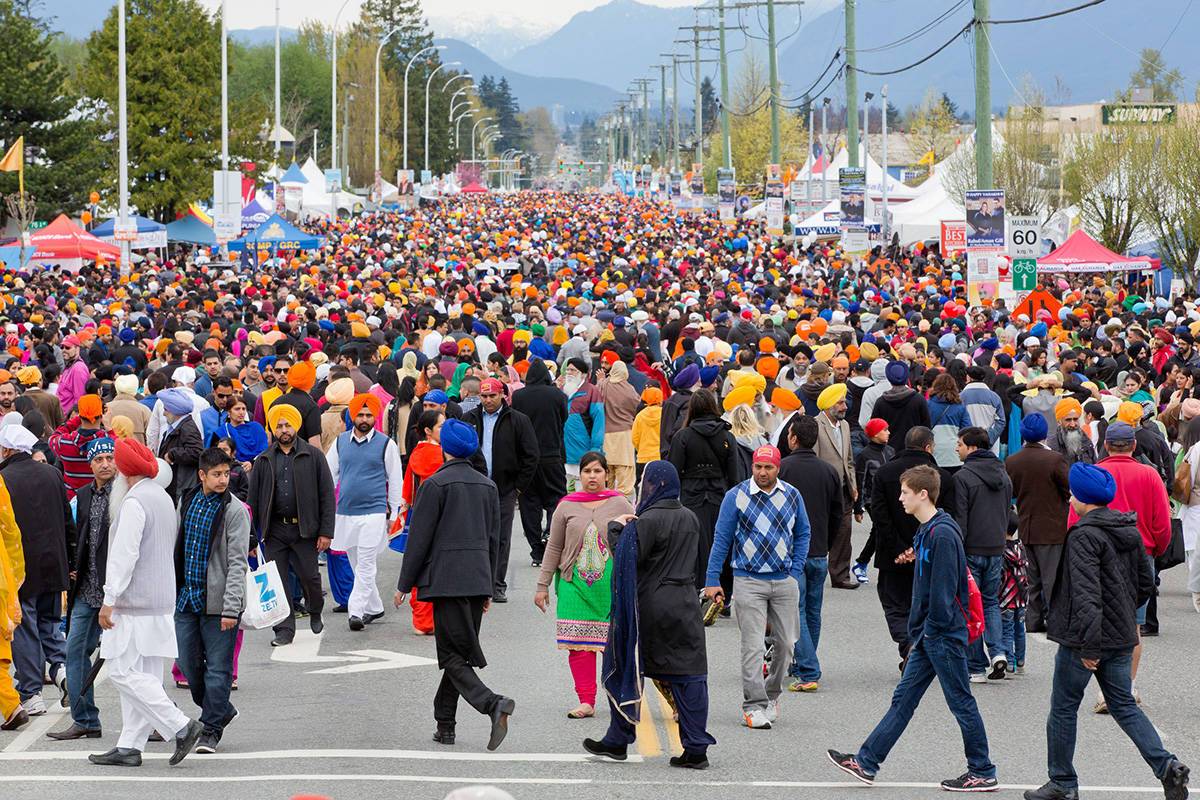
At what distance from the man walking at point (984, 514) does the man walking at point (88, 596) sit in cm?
486

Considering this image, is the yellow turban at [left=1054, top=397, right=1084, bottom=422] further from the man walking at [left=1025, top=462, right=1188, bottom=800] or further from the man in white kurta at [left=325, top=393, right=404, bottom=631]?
the man walking at [left=1025, top=462, right=1188, bottom=800]

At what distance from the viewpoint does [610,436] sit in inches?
645

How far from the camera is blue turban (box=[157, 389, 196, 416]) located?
1358 cm

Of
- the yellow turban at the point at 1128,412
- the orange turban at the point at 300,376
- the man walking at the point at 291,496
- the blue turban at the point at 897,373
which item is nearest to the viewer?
the man walking at the point at 291,496

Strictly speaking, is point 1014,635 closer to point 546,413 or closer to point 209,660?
point 209,660

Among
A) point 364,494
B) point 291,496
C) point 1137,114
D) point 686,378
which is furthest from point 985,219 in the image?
point 1137,114

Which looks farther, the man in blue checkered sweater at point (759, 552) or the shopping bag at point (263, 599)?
the man in blue checkered sweater at point (759, 552)

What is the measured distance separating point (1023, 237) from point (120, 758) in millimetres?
19503

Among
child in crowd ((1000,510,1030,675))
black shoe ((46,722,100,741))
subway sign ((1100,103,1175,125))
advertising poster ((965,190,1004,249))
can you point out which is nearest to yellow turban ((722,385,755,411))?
child in crowd ((1000,510,1030,675))

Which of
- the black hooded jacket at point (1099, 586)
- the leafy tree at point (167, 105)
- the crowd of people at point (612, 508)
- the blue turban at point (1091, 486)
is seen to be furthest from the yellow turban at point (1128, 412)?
the leafy tree at point (167, 105)

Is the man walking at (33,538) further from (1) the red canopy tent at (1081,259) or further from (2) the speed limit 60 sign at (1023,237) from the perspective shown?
(1) the red canopy tent at (1081,259)

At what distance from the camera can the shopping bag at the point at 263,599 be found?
31.2ft

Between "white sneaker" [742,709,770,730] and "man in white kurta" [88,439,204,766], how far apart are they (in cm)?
286

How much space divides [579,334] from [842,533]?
9.99 m
